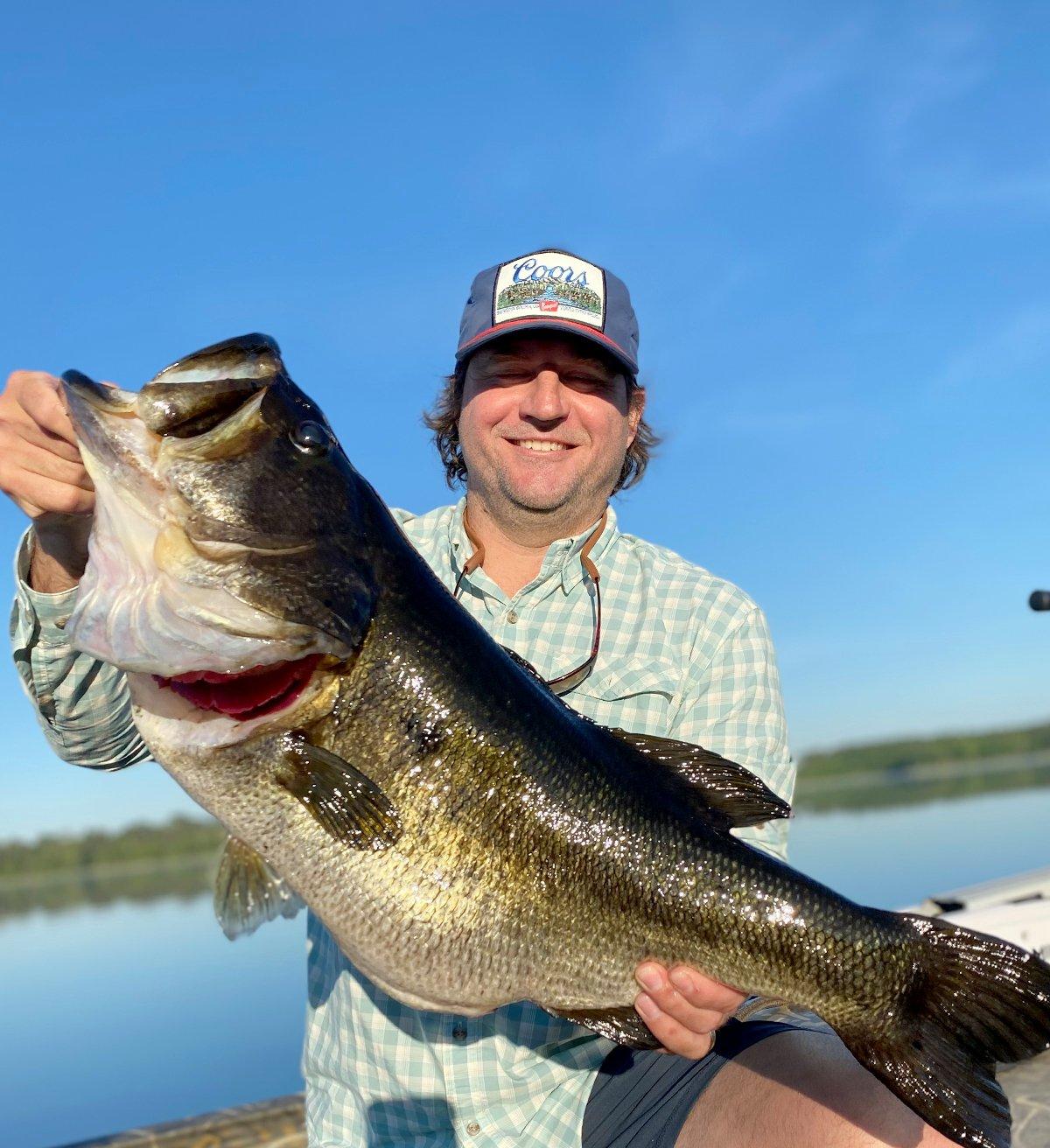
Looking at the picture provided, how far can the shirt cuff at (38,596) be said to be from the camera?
9.95ft

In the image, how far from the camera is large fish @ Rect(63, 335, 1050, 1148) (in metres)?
2.56

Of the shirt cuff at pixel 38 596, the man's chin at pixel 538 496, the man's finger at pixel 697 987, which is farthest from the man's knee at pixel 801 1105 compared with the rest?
the shirt cuff at pixel 38 596

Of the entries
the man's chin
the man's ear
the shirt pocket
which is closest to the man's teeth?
the man's chin

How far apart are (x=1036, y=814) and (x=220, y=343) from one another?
28.0m

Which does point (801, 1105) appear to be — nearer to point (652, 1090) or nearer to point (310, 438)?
point (652, 1090)

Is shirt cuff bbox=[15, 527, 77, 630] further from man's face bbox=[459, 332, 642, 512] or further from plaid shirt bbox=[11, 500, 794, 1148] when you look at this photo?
man's face bbox=[459, 332, 642, 512]

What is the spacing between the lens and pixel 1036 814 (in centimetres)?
2627

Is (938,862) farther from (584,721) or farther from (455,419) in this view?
(584,721)

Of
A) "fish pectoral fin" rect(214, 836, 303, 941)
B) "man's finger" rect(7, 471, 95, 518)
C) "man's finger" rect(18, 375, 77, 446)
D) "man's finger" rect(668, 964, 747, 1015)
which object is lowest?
"man's finger" rect(668, 964, 747, 1015)

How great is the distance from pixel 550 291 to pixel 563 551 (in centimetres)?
108

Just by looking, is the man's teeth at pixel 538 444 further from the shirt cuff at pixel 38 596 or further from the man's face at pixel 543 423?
the shirt cuff at pixel 38 596

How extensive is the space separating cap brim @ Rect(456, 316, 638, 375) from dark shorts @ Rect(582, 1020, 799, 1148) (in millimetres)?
2636

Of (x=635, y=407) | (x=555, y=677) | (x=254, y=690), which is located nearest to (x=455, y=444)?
(x=635, y=407)

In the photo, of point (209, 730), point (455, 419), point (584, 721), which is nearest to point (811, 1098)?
point (584, 721)
